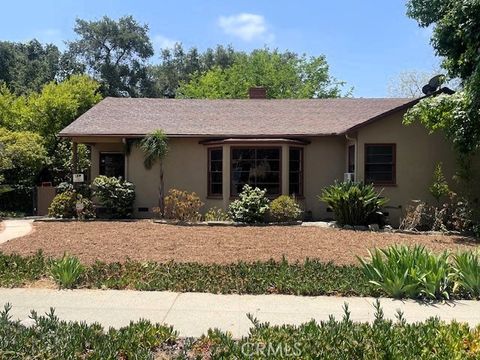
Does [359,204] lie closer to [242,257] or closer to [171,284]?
[242,257]

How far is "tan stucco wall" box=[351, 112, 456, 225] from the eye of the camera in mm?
16406

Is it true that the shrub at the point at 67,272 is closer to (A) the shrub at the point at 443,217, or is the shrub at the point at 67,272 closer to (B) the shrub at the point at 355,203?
(B) the shrub at the point at 355,203

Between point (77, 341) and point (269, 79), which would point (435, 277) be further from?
point (269, 79)

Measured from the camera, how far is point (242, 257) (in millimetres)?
10039

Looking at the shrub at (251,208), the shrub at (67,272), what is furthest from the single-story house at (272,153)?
the shrub at (67,272)


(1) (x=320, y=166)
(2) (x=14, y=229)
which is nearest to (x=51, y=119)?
(2) (x=14, y=229)

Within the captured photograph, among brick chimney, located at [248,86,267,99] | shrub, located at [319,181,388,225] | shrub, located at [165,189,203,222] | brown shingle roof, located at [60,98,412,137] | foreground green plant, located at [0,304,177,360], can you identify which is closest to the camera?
foreground green plant, located at [0,304,177,360]

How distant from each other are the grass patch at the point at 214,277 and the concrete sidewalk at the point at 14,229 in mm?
5228

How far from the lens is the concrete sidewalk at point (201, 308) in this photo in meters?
5.61

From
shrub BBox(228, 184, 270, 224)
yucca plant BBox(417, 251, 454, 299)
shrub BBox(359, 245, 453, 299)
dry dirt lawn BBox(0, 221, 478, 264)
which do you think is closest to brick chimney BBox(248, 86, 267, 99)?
shrub BBox(228, 184, 270, 224)

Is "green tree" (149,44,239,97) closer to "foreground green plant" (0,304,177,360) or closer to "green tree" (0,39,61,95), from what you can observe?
"green tree" (0,39,61,95)

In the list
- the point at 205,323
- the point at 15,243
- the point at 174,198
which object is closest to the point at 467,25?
the point at 174,198

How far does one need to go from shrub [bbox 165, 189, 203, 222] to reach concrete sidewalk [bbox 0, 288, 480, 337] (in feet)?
30.9

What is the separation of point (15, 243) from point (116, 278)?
18.1 feet
